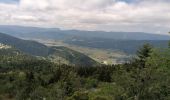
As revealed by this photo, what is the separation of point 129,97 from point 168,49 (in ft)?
58.2

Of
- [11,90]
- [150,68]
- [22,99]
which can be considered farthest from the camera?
[11,90]

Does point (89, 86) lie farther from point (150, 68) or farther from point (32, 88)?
point (150, 68)

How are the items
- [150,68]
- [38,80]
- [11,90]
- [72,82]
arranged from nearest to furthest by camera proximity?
1. [150,68]
2. [72,82]
3. [11,90]
4. [38,80]

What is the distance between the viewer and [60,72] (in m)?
179

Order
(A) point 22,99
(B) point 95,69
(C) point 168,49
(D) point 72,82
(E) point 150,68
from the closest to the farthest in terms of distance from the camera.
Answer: (C) point 168,49
(E) point 150,68
(A) point 22,99
(D) point 72,82
(B) point 95,69

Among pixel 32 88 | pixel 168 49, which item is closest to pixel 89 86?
pixel 32 88

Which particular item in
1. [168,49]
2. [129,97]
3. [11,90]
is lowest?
[11,90]

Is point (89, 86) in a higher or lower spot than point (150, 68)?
lower

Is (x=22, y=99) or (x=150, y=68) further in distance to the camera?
(x=22, y=99)

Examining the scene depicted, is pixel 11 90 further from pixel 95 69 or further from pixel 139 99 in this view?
pixel 139 99

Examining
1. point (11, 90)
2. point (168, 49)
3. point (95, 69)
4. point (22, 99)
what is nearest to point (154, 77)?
point (168, 49)

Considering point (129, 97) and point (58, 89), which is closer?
point (129, 97)

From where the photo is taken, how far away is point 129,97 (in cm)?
5588

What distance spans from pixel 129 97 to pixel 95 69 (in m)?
137
